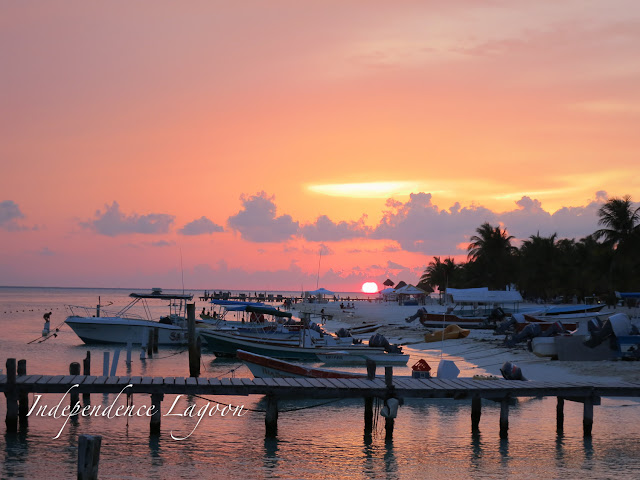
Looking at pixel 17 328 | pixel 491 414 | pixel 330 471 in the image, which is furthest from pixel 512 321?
pixel 17 328

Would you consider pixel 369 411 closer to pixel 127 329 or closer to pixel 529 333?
pixel 529 333

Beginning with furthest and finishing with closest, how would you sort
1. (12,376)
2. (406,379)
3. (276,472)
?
(406,379) → (12,376) → (276,472)

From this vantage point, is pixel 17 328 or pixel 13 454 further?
pixel 17 328

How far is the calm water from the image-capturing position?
56.3 ft

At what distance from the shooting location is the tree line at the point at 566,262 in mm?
68812

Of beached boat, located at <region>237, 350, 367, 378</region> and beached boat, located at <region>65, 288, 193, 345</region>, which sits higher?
beached boat, located at <region>237, 350, 367, 378</region>

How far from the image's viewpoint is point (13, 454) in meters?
18.2

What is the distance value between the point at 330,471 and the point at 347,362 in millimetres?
22287

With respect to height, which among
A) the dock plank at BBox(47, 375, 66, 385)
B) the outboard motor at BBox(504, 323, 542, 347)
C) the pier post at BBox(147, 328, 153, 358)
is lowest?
the pier post at BBox(147, 328, 153, 358)

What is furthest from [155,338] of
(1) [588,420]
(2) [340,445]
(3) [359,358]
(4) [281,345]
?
(1) [588,420]

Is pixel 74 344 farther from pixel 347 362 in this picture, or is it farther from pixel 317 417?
pixel 317 417

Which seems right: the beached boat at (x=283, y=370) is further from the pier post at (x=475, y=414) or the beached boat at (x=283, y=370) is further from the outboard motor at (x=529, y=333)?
Result: the outboard motor at (x=529, y=333)

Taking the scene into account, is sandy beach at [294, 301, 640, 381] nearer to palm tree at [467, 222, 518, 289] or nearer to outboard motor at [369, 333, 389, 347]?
outboard motor at [369, 333, 389, 347]

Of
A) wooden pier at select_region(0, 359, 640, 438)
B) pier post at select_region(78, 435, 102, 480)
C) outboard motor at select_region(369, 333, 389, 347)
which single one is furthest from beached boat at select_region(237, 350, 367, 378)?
outboard motor at select_region(369, 333, 389, 347)
